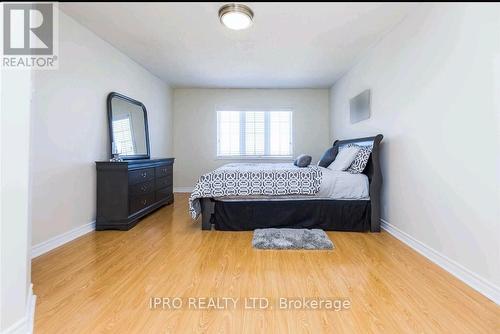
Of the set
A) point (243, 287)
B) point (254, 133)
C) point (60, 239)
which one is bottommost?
point (243, 287)

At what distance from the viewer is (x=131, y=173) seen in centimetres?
307

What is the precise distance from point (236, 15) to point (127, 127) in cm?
234

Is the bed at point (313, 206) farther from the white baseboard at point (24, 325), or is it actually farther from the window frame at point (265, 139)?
the window frame at point (265, 139)

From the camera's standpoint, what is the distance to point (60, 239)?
8.07ft

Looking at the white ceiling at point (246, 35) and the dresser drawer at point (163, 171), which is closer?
the white ceiling at point (246, 35)

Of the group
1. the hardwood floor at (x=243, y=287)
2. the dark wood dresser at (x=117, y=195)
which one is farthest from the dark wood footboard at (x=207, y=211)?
the dark wood dresser at (x=117, y=195)

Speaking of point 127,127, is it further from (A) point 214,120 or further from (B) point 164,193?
(A) point 214,120

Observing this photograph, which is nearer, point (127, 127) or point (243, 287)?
point (243, 287)

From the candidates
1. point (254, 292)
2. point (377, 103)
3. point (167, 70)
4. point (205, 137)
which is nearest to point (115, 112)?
point (167, 70)

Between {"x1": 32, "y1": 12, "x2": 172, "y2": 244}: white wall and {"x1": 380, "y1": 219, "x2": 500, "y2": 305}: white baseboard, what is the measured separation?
3.66m

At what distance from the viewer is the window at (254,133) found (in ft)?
18.3

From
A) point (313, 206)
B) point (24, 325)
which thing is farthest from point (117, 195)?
point (313, 206)

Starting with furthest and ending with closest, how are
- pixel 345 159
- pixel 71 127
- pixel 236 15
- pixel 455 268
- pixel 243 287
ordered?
pixel 345 159
pixel 71 127
pixel 236 15
pixel 455 268
pixel 243 287

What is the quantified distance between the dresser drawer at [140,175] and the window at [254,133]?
7.09 ft
